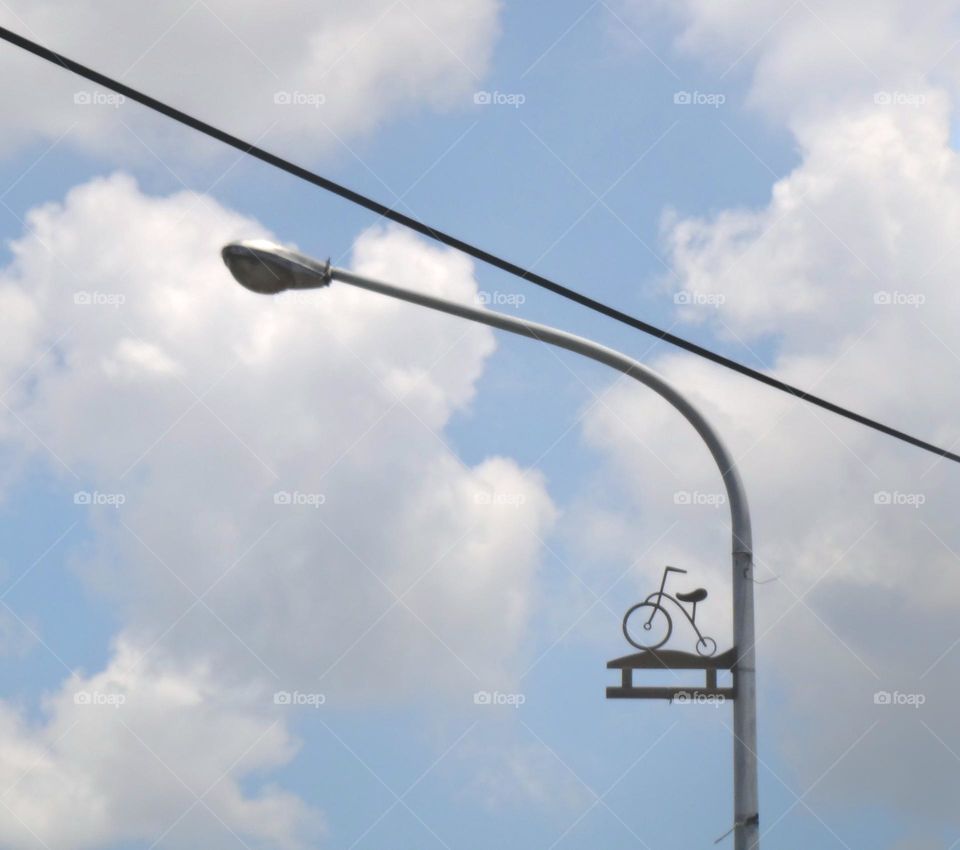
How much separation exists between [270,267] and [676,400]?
8.72 ft

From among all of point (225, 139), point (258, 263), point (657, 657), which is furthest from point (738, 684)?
point (225, 139)

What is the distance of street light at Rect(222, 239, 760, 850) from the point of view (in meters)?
7.41

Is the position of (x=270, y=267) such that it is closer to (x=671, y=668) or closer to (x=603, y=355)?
(x=603, y=355)

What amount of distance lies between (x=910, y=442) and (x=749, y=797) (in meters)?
3.10

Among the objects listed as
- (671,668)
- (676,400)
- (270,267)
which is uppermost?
(270,267)

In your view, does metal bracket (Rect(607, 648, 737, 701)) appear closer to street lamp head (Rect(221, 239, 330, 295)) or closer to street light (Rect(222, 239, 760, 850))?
street light (Rect(222, 239, 760, 850))

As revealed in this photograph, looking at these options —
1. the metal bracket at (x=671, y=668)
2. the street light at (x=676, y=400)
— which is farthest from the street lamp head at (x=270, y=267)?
the metal bracket at (x=671, y=668)

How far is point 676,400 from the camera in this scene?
7.90 metres

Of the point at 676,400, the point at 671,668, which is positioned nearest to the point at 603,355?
the point at 676,400

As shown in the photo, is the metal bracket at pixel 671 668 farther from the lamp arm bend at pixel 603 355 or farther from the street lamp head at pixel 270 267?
the street lamp head at pixel 270 267

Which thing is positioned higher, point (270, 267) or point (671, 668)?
point (270, 267)

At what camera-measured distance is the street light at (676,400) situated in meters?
7.41

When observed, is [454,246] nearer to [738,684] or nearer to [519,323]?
[519,323]

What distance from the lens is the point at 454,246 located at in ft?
25.5
